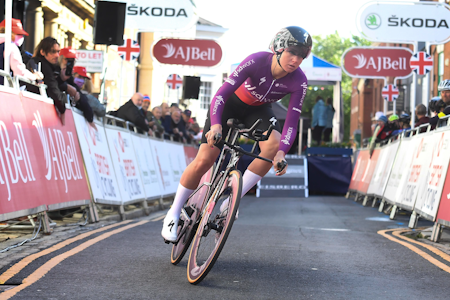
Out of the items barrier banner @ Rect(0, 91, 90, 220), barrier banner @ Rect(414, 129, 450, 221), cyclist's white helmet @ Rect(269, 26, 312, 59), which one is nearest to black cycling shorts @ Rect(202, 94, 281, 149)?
cyclist's white helmet @ Rect(269, 26, 312, 59)

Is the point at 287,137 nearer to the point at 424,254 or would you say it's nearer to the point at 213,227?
the point at 213,227

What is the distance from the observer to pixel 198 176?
233 inches

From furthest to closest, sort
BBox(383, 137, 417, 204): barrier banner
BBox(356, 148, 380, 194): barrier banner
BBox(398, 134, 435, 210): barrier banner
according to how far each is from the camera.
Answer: BBox(356, 148, 380, 194): barrier banner, BBox(383, 137, 417, 204): barrier banner, BBox(398, 134, 435, 210): barrier banner

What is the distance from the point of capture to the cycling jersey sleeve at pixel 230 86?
5.48 m

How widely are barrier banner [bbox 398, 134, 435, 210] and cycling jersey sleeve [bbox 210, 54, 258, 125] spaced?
5757 mm

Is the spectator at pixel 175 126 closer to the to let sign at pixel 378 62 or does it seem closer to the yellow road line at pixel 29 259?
the to let sign at pixel 378 62

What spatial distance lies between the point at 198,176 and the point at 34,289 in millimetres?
1807

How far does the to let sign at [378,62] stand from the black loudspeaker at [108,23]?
33.5 feet

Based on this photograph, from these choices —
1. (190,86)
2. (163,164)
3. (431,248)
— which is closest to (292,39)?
(431,248)

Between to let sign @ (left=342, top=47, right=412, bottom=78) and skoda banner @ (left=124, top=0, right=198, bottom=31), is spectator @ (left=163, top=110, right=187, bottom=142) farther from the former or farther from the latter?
to let sign @ (left=342, top=47, right=412, bottom=78)

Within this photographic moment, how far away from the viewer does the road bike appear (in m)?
4.90

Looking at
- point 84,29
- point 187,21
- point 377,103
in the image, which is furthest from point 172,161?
point 377,103

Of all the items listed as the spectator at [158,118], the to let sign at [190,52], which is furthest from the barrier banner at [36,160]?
the to let sign at [190,52]

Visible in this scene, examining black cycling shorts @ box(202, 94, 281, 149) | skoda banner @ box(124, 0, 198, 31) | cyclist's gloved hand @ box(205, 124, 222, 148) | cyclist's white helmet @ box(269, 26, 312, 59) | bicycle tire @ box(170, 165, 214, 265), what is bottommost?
bicycle tire @ box(170, 165, 214, 265)
